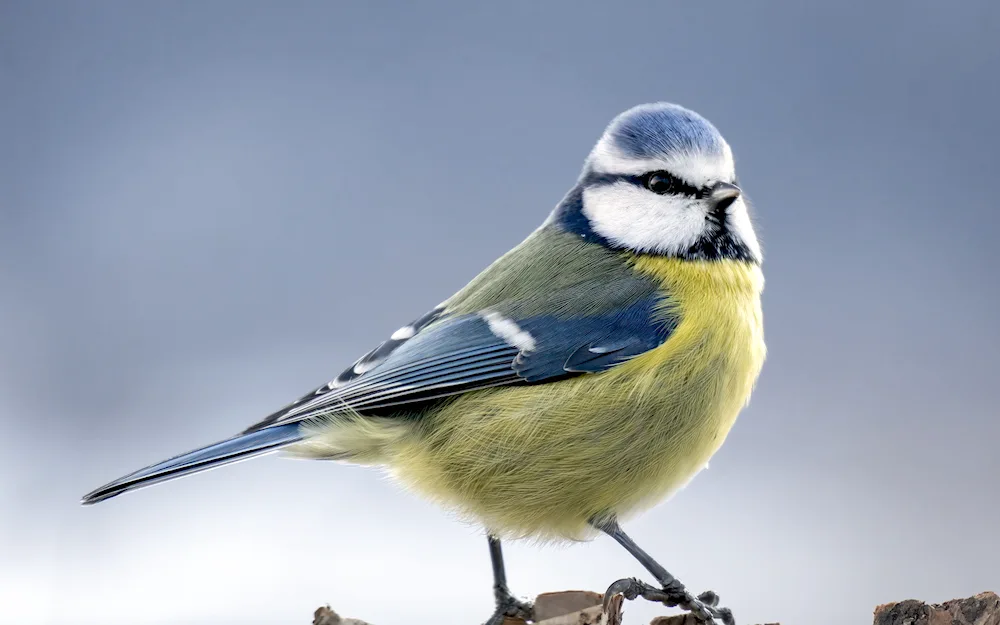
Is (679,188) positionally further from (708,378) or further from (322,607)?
(322,607)

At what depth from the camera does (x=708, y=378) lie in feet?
4.69

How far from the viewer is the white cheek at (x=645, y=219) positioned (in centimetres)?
154

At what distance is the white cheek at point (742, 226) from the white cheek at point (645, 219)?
2.1 inches

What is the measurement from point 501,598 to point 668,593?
11.2 inches

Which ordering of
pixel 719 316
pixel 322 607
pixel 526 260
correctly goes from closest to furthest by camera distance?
pixel 322 607
pixel 719 316
pixel 526 260

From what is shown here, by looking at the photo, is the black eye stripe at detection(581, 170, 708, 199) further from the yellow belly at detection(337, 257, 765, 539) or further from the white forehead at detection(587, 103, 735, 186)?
the yellow belly at detection(337, 257, 765, 539)

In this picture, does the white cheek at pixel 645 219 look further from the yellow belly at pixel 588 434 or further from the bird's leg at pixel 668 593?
the bird's leg at pixel 668 593

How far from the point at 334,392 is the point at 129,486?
12.7 inches

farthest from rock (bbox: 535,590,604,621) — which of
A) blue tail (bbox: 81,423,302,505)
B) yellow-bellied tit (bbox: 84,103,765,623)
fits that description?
blue tail (bbox: 81,423,302,505)

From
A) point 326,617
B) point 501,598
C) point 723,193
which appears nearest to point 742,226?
point 723,193

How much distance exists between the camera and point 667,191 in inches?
60.4

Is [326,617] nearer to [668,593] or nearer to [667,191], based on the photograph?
[668,593]

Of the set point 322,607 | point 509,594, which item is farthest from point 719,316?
point 322,607

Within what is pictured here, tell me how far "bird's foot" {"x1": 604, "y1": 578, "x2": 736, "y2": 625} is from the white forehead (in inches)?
23.7
